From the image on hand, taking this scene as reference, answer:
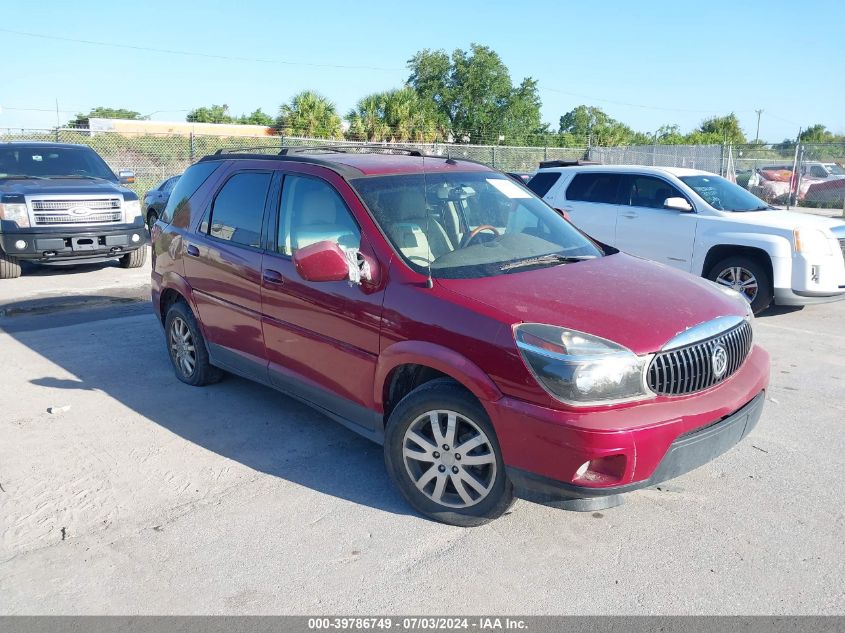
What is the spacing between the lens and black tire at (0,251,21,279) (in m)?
10.1

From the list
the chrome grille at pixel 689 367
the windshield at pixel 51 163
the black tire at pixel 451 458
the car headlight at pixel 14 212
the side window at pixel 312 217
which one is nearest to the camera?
the chrome grille at pixel 689 367

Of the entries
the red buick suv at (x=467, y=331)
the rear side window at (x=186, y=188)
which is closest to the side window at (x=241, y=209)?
the red buick suv at (x=467, y=331)

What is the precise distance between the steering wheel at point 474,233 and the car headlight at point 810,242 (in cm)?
Answer: 504

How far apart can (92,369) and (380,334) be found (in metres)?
3.49

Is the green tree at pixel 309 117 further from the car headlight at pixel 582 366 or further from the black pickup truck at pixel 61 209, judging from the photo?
the car headlight at pixel 582 366

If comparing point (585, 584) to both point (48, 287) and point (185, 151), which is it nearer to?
point (48, 287)

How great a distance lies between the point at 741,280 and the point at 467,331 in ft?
19.6

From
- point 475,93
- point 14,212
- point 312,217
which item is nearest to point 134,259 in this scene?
point 14,212

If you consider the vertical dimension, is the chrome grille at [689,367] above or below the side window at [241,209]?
below

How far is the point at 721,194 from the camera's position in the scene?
8.90 metres

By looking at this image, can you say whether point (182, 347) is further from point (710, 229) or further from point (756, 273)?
point (756, 273)

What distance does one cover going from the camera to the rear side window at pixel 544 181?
10148mm

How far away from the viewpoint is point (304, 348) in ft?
14.0

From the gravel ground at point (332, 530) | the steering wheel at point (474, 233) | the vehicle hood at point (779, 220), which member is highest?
the steering wheel at point (474, 233)
